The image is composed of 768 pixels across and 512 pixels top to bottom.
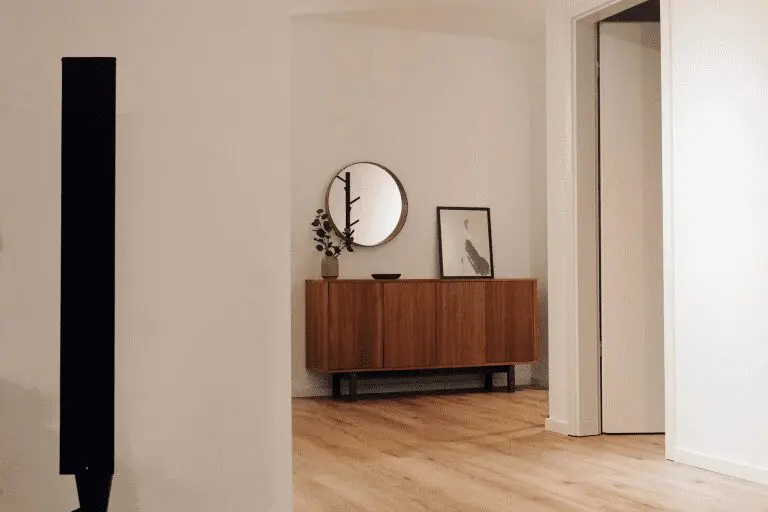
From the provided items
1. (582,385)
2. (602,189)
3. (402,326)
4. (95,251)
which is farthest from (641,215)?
(95,251)

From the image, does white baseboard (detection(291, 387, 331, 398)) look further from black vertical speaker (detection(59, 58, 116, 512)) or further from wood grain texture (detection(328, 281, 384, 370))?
black vertical speaker (detection(59, 58, 116, 512))

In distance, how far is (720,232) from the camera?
3619 mm

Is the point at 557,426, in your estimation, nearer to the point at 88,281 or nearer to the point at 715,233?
the point at 715,233

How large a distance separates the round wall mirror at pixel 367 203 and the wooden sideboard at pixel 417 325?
539 mm

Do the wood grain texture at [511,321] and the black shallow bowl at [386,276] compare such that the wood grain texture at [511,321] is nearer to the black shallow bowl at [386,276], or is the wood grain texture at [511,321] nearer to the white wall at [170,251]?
the black shallow bowl at [386,276]

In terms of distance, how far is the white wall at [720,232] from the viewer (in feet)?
11.3

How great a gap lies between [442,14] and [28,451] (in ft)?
16.7

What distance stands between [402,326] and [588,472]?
103 inches

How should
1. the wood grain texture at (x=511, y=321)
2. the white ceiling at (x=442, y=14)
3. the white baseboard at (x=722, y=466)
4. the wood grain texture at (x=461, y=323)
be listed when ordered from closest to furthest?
the white baseboard at (x=722, y=466)
the white ceiling at (x=442, y=14)
the wood grain texture at (x=461, y=323)
the wood grain texture at (x=511, y=321)

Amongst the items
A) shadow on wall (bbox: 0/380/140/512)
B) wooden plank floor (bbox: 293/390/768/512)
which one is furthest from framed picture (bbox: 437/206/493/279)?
shadow on wall (bbox: 0/380/140/512)

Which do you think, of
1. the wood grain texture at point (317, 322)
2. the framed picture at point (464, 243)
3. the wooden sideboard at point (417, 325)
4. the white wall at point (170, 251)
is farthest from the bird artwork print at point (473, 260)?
the white wall at point (170, 251)

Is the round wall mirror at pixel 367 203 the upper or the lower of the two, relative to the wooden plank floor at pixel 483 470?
upper

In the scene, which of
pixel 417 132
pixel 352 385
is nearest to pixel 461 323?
pixel 352 385

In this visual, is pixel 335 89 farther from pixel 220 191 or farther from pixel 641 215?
pixel 220 191
